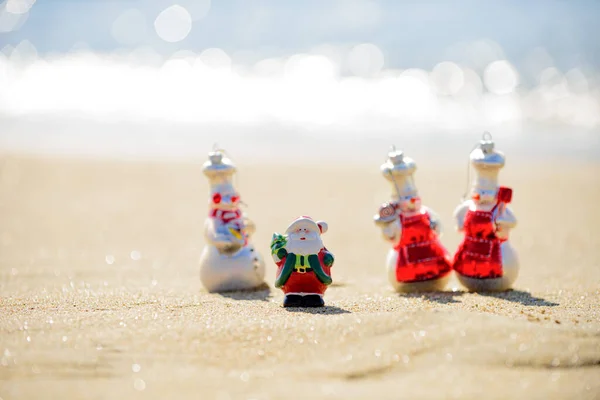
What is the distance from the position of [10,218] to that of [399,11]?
27.5 metres

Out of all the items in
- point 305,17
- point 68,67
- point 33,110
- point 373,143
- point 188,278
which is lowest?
point 188,278

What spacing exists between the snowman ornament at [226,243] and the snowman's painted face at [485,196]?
188 centimetres

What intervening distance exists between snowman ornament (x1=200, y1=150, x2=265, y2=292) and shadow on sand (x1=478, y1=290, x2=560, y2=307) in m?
1.91

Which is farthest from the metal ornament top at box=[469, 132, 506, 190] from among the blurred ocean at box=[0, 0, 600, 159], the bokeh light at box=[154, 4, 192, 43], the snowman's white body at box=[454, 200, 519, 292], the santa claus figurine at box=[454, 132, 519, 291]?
the bokeh light at box=[154, 4, 192, 43]

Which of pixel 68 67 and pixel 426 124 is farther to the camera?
pixel 68 67

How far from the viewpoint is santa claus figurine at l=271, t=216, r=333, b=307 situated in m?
5.73

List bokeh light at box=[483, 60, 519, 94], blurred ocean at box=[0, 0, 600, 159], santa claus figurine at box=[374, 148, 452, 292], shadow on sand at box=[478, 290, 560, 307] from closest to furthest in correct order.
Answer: shadow on sand at box=[478, 290, 560, 307], santa claus figurine at box=[374, 148, 452, 292], blurred ocean at box=[0, 0, 600, 159], bokeh light at box=[483, 60, 519, 94]

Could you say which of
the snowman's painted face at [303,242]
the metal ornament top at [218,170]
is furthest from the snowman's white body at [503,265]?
the metal ornament top at [218,170]

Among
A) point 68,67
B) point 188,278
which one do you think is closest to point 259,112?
point 68,67

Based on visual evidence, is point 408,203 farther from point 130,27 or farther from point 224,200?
point 130,27

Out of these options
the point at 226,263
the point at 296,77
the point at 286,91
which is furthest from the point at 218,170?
the point at 296,77

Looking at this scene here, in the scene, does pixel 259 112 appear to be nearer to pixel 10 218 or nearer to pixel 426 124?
pixel 426 124

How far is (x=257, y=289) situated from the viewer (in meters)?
6.73

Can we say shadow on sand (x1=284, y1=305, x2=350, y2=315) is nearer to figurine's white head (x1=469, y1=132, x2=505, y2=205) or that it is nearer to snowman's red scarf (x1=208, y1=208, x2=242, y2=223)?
snowman's red scarf (x1=208, y1=208, x2=242, y2=223)
